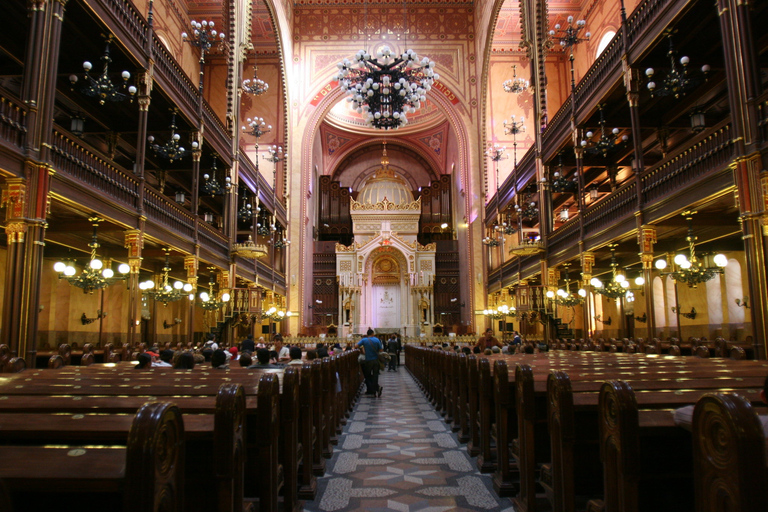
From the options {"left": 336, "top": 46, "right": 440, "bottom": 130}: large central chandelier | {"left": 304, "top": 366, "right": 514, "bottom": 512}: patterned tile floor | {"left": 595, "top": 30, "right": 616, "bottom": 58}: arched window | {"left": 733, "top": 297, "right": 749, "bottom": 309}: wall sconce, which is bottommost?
{"left": 304, "top": 366, "right": 514, "bottom": 512}: patterned tile floor

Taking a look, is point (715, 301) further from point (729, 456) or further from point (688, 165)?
point (729, 456)

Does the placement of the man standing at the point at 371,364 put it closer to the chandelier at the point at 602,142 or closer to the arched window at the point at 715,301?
the chandelier at the point at 602,142

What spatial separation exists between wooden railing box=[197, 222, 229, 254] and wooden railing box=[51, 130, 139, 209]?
445 cm

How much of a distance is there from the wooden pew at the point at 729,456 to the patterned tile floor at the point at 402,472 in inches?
106

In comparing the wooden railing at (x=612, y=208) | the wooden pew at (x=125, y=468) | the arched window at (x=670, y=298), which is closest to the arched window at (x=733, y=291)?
the arched window at (x=670, y=298)

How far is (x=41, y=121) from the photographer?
8.27 metres

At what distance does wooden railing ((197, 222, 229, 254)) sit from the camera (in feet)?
54.3

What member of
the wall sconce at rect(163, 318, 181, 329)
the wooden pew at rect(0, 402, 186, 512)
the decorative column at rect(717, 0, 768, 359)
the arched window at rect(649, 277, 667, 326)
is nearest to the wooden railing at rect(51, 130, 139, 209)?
the wooden pew at rect(0, 402, 186, 512)

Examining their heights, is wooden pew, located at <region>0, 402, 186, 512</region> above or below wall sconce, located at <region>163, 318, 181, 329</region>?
below

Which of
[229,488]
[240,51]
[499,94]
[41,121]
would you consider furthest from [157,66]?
[499,94]

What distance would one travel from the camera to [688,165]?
10.4 m

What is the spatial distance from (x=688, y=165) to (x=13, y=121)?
12491 millimetres

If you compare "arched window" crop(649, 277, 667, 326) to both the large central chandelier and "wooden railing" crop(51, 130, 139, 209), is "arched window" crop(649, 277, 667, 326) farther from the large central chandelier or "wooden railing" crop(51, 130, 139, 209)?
"wooden railing" crop(51, 130, 139, 209)

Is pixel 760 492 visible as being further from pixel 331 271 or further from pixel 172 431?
pixel 331 271
